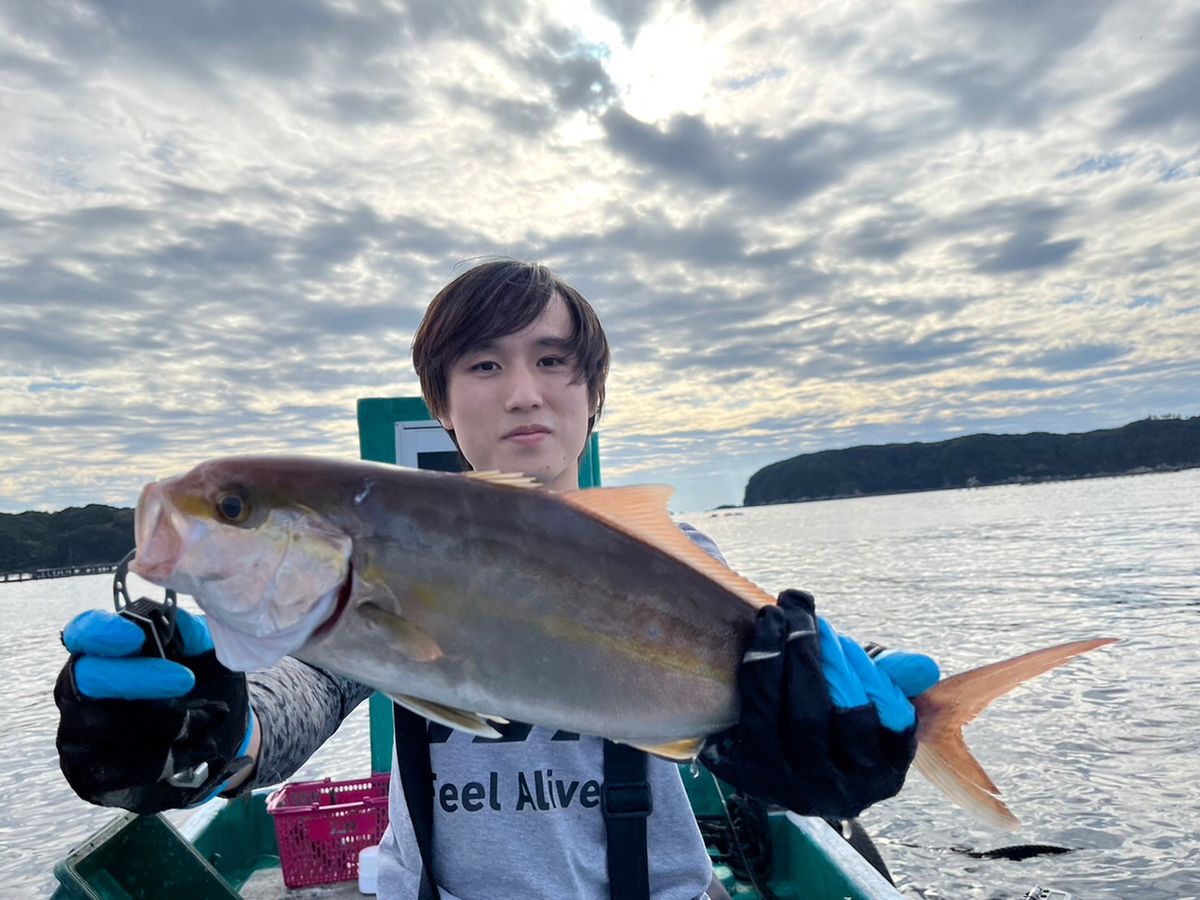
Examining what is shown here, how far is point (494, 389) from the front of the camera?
313 centimetres

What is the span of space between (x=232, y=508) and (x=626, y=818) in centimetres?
163

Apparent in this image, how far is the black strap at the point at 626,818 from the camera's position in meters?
2.58

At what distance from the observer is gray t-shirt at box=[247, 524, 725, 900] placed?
2633mm

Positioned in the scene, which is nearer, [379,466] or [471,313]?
[379,466]

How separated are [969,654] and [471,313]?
60.4ft

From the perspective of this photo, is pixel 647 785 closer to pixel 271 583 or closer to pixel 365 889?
pixel 271 583

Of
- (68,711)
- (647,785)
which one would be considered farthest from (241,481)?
(647,785)

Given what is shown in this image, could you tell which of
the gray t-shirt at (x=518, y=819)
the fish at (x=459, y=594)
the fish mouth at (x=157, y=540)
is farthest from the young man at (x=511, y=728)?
the fish mouth at (x=157, y=540)

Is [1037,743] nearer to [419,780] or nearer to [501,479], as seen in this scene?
[419,780]

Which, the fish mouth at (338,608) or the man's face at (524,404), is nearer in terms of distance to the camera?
the fish mouth at (338,608)

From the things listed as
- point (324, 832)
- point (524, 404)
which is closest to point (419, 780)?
point (524, 404)

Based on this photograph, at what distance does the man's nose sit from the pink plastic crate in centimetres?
409

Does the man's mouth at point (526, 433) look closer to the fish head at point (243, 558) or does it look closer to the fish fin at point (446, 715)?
the fish head at point (243, 558)

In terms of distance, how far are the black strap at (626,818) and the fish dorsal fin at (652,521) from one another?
73cm
